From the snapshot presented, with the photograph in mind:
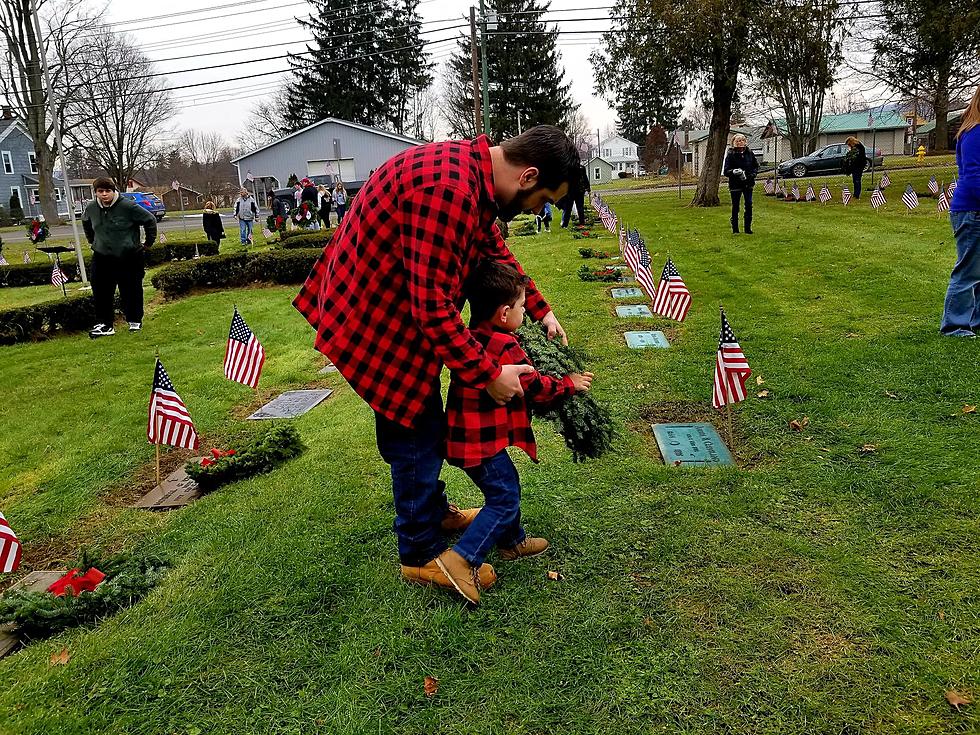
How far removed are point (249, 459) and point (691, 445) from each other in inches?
105

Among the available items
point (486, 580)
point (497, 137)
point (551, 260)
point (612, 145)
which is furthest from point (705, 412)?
point (612, 145)

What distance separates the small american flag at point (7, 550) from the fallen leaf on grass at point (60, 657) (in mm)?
431

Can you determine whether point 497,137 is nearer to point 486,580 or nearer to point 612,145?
point 486,580

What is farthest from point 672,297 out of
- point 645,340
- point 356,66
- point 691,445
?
point 356,66

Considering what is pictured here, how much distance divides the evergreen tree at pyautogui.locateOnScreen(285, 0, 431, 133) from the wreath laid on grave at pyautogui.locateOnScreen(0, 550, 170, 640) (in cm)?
4700

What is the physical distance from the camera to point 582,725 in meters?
2.10

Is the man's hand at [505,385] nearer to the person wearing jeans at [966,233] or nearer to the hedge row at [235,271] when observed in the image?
the person wearing jeans at [966,233]

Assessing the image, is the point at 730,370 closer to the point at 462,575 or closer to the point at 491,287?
the point at 491,287

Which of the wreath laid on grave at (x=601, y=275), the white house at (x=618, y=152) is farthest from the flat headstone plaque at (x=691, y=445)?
the white house at (x=618, y=152)

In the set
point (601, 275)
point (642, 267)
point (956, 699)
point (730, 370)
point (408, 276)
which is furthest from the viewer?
point (601, 275)

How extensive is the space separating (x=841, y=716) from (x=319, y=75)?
51.3 m

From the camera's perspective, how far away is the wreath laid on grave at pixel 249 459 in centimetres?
422

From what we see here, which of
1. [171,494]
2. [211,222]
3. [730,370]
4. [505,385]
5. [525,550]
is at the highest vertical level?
[211,222]

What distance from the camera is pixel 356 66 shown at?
47.7 meters
